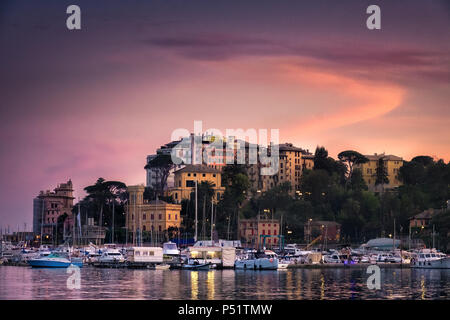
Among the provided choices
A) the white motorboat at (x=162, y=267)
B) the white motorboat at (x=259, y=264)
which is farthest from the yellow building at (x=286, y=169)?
the white motorboat at (x=259, y=264)

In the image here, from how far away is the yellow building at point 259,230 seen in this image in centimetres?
12781

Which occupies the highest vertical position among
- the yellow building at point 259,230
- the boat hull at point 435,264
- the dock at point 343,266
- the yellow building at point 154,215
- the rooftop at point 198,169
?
the rooftop at point 198,169

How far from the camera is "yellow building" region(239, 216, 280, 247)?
419 ft

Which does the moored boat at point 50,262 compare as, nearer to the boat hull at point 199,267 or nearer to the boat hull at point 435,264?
the boat hull at point 199,267

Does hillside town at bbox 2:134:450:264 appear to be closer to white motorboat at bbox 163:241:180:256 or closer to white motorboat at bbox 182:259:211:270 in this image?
white motorboat at bbox 163:241:180:256

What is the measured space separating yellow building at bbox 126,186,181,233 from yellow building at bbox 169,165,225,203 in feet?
30.4

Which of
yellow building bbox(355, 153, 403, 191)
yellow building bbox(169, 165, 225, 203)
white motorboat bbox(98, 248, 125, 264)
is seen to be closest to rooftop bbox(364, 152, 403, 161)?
yellow building bbox(355, 153, 403, 191)

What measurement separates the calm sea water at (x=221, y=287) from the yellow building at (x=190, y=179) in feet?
253

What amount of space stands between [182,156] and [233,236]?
140ft

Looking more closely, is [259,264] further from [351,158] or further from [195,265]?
[351,158]

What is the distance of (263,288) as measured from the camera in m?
54.2

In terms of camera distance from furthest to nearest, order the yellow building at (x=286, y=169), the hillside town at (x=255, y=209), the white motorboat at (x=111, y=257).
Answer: the yellow building at (x=286, y=169), the hillside town at (x=255, y=209), the white motorboat at (x=111, y=257)

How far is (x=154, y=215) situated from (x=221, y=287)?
82403 mm
